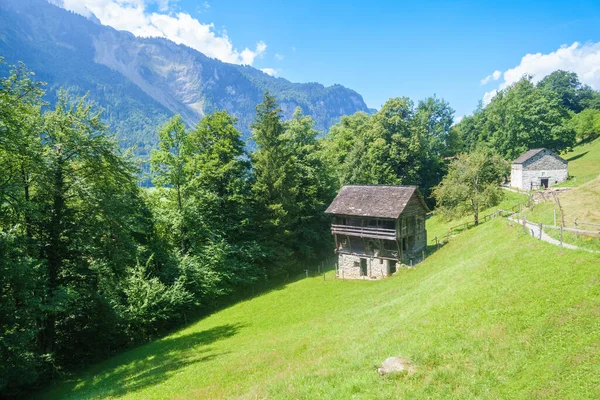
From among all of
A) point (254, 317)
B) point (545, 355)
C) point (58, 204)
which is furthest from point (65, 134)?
point (545, 355)

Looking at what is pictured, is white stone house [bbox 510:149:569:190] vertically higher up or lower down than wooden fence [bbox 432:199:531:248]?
higher up

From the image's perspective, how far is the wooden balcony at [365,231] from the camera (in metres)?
37.8

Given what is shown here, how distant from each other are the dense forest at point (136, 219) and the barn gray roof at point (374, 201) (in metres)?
7.30

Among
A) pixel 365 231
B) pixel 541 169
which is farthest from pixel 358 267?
pixel 541 169

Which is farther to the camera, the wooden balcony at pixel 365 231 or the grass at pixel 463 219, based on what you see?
the grass at pixel 463 219

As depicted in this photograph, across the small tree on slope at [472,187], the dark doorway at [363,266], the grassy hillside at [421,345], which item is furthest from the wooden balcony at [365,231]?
the small tree on slope at [472,187]

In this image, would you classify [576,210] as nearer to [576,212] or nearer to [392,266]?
[576,212]

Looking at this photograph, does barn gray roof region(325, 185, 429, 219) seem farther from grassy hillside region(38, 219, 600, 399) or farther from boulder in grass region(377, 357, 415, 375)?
boulder in grass region(377, 357, 415, 375)

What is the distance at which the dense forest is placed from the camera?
22.0 metres

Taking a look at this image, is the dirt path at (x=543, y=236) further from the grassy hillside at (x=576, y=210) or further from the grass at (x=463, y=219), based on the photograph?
the grass at (x=463, y=219)

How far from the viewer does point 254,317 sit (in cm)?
3034

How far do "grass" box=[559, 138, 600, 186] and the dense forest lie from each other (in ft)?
86.7

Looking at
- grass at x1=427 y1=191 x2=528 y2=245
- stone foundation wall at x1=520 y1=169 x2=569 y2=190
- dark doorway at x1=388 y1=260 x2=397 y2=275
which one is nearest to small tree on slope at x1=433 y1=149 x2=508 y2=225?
grass at x1=427 y1=191 x2=528 y2=245

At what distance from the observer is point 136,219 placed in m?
34.9
